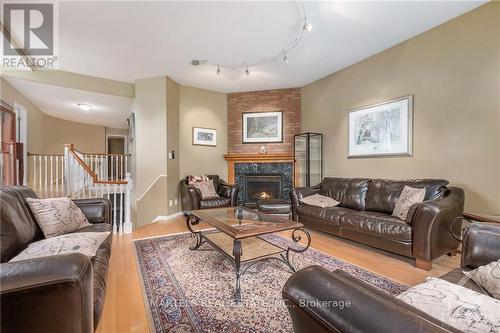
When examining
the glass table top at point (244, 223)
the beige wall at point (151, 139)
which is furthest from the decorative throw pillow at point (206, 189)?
the glass table top at point (244, 223)

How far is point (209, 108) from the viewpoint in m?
5.25

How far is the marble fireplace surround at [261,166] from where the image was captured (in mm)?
5062

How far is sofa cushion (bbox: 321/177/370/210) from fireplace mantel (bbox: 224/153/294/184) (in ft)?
4.36

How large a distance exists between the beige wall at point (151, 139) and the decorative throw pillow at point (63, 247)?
2.76 meters

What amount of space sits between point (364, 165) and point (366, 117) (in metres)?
0.81

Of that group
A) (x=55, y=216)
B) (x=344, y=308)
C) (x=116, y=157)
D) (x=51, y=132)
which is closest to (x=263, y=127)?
(x=116, y=157)

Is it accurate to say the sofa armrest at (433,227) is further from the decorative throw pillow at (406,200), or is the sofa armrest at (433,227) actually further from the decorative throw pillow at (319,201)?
the decorative throw pillow at (319,201)

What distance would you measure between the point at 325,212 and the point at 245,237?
172cm

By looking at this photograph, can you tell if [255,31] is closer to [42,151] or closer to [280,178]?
[280,178]

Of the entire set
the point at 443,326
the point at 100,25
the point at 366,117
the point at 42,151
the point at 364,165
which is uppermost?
the point at 100,25

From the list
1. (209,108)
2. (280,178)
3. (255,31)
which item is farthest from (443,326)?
(209,108)

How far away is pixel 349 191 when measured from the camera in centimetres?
354

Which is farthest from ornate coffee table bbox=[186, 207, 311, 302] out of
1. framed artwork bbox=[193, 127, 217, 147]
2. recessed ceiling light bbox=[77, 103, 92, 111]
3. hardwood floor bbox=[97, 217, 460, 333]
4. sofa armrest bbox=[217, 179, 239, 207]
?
recessed ceiling light bbox=[77, 103, 92, 111]

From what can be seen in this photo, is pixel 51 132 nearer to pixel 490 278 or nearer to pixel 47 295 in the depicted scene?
pixel 47 295
